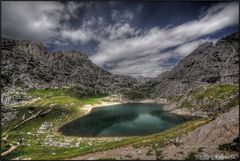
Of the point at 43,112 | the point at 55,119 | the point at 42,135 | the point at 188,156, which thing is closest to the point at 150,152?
the point at 188,156

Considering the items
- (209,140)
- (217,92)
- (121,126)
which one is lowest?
(121,126)

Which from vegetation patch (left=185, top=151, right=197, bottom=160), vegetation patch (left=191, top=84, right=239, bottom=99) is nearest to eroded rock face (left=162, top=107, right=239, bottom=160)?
vegetation patch (left=185, top=151, right=197, bottom=160)

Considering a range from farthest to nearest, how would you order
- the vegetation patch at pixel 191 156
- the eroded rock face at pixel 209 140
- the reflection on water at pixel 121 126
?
the reflection on water at pixel 121 126
the eroded rock face at pixel 209 140
the vegetation patch at pixel 191 156

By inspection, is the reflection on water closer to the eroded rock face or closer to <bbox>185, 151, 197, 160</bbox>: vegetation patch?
the eroded rock face

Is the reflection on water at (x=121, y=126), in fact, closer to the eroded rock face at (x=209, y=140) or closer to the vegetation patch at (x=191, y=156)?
the eroded rock face at (x=209, y=140)

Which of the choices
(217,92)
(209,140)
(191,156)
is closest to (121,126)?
(217,92)

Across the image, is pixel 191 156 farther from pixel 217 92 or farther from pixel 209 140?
pixel 217 92

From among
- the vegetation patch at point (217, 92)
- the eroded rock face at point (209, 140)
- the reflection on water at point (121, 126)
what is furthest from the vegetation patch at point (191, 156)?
the vegetation patch at point (217, 92)

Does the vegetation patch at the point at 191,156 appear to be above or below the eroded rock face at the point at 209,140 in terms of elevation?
below

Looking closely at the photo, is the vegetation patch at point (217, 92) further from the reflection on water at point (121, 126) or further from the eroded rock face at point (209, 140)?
the eroded rock face at point (209, 140)

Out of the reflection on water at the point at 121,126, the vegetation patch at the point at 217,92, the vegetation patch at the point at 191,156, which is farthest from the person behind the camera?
the vegetation patch at the point at 217,92

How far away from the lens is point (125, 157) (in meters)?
36.6

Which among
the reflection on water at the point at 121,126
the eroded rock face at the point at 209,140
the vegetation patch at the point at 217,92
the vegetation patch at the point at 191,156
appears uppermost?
the vegetation patch at the point at 217,92

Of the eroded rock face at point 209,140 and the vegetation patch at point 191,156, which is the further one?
the eroded rock face at point 209,140
